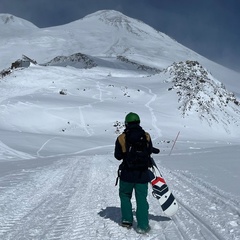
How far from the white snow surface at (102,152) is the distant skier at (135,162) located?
268 mm

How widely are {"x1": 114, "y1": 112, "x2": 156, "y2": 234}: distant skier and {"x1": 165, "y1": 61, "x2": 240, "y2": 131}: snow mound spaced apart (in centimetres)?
3207

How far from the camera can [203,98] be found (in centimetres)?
4044

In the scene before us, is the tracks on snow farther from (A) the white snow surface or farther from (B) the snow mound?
(B) the snow mound

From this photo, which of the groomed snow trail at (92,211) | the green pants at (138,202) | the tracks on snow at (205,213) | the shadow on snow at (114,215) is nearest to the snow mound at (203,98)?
the groomed snow trail at (92,211)

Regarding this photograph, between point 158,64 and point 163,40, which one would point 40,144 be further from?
point 163,40

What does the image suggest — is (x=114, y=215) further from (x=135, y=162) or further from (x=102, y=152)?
(x=102, y=152)

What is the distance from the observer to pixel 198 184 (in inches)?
383

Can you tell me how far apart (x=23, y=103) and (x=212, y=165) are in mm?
24838

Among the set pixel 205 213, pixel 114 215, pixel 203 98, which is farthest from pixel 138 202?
pixel 203 98

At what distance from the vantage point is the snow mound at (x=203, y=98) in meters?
38.6

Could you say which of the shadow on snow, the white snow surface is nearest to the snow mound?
the white snow surface

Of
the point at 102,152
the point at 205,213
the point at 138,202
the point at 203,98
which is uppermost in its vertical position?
the point at 203,98

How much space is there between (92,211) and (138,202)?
51.7 inches

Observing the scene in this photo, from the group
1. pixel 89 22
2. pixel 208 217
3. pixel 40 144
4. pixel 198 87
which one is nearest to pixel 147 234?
pixel 208 217
